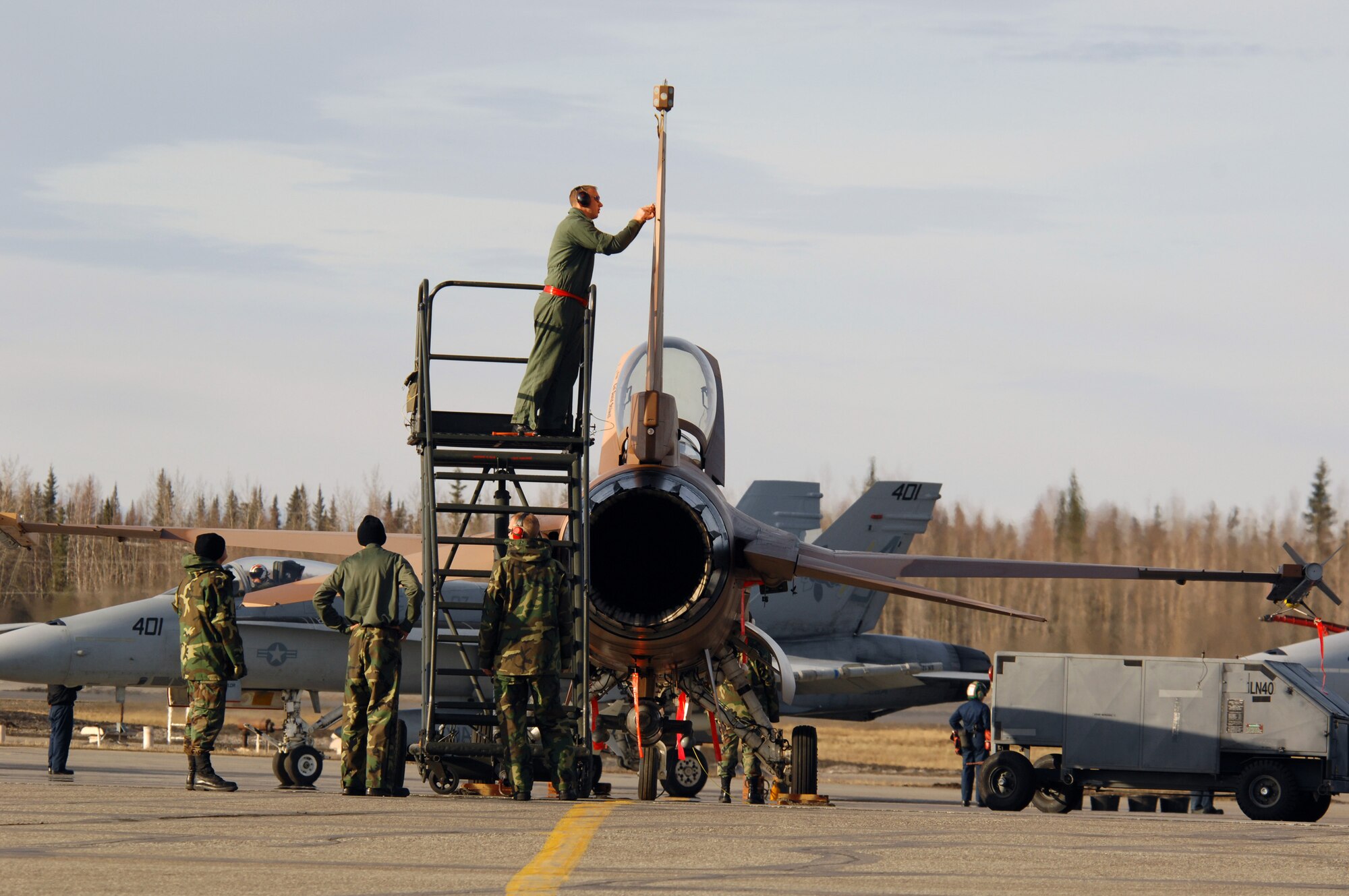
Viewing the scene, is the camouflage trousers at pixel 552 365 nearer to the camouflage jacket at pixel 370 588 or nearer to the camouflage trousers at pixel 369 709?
the camouflage jacket at pixel 370 588

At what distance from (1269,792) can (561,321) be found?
10062 millimetres

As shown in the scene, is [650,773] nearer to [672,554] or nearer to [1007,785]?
[672,554]

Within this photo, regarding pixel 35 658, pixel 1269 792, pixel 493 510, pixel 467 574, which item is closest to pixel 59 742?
pixel 35 658

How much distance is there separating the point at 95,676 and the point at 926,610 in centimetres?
4660

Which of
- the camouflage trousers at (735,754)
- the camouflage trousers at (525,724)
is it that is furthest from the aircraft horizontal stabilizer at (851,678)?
the camouflage trousers at (525,724)

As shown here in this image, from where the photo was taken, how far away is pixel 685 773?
15.9m

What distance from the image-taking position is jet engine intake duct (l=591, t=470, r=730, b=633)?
1265cm

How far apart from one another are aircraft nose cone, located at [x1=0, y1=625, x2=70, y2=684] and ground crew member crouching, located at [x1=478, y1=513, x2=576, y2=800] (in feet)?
34.0

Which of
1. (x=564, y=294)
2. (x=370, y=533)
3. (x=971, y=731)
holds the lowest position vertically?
(x=971, y=731)

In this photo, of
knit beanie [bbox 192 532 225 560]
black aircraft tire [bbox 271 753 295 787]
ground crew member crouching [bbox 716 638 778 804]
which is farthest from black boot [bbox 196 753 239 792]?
ground crew member crouching [bbox 716 638 778 804]

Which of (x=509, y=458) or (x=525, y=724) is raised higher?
(x=509, y=458)

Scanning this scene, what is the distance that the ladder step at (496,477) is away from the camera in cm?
1179

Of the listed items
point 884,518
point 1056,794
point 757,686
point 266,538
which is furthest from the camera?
point 884,518

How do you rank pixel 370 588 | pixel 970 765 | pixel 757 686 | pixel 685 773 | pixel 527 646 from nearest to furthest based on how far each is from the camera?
pixel 527 646 → pixel 370 588 → pixel 757 686 → pixel 685 773 → pixel 970 765
